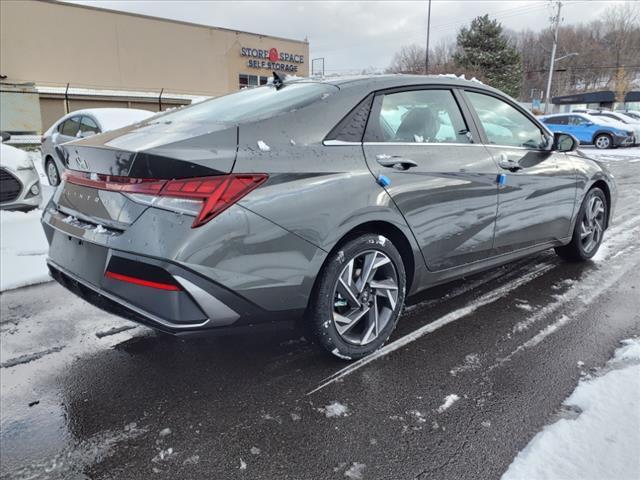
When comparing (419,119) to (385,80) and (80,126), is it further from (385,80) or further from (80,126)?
(80,126)

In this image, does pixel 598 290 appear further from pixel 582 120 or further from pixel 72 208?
pixel 582 120

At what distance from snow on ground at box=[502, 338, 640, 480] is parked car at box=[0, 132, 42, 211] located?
6538 mm

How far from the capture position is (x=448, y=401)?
249 centimetres

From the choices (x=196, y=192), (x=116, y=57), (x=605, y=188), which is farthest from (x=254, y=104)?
(x=116, y=57)

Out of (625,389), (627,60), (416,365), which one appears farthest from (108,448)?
(627,60)

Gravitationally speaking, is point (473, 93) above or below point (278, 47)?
below

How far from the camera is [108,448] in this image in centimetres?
217

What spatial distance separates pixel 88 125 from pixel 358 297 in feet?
26.6

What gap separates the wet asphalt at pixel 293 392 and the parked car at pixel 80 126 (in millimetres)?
5830

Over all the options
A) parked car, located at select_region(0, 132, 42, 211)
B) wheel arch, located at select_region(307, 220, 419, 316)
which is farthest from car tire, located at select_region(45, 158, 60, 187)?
wheel arch, located at select_region(307, 220, 419, 316)

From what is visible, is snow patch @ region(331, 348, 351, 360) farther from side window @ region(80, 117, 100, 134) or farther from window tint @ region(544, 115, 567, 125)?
window tint @ region(544, 115, 567, 125)

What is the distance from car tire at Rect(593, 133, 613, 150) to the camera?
744 inches

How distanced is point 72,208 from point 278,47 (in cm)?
3229

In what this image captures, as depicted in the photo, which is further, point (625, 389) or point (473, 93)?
point (473, 93)
